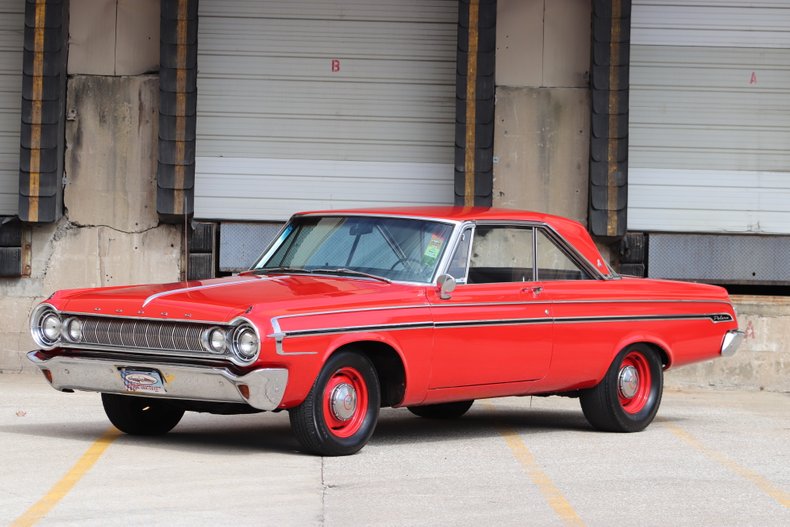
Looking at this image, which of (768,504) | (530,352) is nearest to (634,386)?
(530,352)

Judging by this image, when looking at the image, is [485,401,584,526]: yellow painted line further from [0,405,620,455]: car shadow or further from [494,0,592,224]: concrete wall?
[494,0,592,224]: concrete wall

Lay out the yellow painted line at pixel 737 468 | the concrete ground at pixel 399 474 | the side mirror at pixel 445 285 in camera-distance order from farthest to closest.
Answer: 1. the side mirror at pixel 445 285
2. the yellow painted line at pixel 737 468
3. the concrete ground at pixel 399 474

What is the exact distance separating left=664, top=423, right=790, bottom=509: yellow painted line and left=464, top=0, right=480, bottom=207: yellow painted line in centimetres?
566

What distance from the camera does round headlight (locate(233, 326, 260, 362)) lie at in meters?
8.19

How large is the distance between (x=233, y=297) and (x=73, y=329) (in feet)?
3.41

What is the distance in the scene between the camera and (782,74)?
16.8 meters

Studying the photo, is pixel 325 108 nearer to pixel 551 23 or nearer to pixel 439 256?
pixel 551 23

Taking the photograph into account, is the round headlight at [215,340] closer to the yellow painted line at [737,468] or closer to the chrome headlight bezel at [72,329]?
the chrome headlight bezel at [72,329]

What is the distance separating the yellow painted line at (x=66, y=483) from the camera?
665 centimetres

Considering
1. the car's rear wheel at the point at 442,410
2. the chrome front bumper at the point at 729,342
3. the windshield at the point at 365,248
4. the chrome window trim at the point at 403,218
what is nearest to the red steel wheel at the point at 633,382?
the chrome front bumper at the point at 729,342

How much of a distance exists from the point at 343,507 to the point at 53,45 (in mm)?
10348

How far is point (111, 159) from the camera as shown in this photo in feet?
54.6

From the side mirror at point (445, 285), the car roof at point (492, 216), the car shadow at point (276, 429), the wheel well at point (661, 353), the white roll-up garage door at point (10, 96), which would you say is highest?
the white roll-up garage door at point (10, 96)

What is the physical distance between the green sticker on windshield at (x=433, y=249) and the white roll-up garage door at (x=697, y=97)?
7578 millimetres
